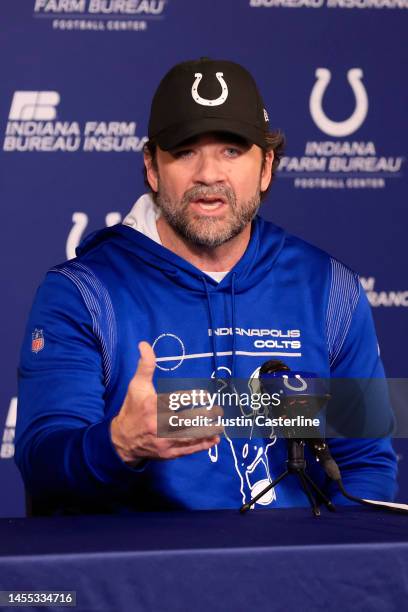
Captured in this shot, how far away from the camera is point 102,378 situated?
181cm

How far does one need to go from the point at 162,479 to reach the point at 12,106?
1620 millimetres

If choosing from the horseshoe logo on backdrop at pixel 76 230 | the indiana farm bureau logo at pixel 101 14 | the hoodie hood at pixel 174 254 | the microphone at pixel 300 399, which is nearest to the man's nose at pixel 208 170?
the hoodie hood at pixel 174 254

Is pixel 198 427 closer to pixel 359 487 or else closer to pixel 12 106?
pixel 359 487

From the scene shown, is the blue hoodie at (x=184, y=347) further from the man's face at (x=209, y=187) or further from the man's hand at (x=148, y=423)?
the man's hand at (x=148, y=423)

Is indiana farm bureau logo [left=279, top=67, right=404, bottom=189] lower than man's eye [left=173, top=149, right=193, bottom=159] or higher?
higher

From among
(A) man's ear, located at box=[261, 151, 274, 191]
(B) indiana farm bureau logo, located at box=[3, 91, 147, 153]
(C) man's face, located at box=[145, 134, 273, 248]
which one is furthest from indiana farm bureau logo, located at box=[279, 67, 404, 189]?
(C) man's face, located at box=[145, 134, 273, 248]

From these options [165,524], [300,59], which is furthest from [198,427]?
[300,59]

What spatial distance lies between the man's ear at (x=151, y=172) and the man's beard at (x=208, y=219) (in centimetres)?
10

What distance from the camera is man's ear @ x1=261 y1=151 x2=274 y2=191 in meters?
2.08

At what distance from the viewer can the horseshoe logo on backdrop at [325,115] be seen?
3180 millimetres

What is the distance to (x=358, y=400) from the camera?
6.19 ft

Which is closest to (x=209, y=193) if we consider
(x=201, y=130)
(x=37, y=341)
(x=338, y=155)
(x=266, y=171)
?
(x=201, y=130)

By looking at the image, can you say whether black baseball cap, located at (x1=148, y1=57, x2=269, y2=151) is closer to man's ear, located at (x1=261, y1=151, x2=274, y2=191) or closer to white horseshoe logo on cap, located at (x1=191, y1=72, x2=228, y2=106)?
white horseshoe logo on cap, located at (x1=191, y1=72, x2=228, y2=106)

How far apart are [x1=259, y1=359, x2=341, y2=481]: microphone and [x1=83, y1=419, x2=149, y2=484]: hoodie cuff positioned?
0.20m
